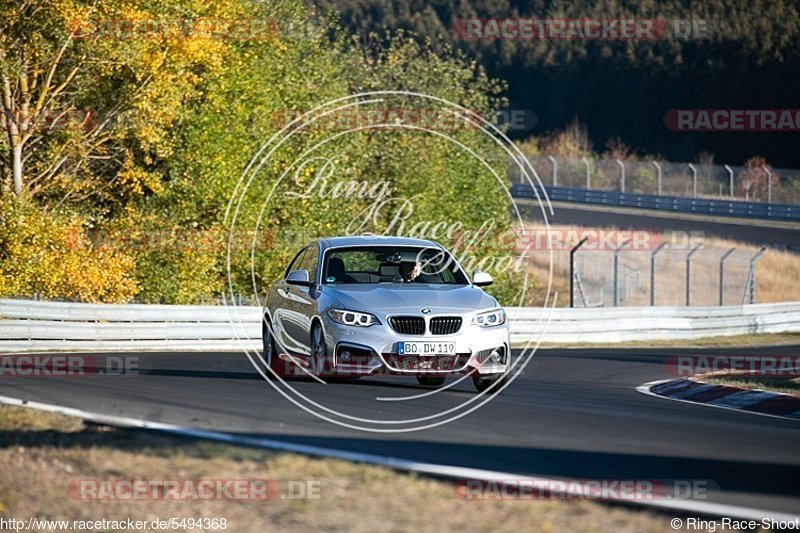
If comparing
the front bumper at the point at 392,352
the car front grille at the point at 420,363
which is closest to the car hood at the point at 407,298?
the front bumper at the point at 392,352

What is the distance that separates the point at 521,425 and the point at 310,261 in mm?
5707

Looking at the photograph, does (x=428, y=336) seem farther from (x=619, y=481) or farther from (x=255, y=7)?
(x=255, y=7)

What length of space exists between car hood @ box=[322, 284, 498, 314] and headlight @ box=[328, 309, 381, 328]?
61mm

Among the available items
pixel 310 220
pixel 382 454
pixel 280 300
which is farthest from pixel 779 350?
pixel 382 454

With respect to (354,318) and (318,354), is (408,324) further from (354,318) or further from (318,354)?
(318,354)

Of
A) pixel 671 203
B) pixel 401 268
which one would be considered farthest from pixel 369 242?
pixel 671 203

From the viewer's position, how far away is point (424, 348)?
13414 millimetres

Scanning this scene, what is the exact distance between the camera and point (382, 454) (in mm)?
8664

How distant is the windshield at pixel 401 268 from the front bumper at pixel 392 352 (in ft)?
4.05

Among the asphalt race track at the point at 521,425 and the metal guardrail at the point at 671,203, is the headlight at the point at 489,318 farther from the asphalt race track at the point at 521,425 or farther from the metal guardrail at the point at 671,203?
the metal guardrail at the point at 671,203

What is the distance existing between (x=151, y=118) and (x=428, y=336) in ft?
60.9

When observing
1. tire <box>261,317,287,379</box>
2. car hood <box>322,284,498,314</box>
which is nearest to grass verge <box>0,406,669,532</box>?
car hood <box>322,284,498,314</box>

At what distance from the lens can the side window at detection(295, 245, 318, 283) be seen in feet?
49.6

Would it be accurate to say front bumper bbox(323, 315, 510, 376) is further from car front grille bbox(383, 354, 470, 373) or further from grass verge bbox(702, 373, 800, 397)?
grass verge bbox(702, 373, 800, 397)
